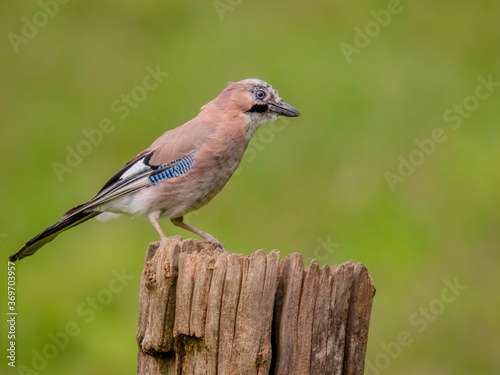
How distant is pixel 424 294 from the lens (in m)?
→ 12.6

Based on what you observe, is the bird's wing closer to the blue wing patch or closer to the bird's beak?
the blue wing patch

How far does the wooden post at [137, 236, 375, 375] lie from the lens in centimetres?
557

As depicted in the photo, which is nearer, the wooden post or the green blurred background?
the wooden post

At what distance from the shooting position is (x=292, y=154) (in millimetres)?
14375

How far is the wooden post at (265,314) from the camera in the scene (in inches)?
219

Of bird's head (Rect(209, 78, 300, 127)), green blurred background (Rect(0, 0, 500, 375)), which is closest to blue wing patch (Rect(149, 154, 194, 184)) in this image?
bird's head (Rect(209, 78, 300, 127))

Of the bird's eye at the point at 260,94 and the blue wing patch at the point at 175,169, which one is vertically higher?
the bird's eye at the point at 260,94

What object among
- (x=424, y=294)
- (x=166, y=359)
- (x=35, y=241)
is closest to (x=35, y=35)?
(x=424, y=294)

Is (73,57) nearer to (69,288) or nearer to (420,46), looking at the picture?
(69,288)

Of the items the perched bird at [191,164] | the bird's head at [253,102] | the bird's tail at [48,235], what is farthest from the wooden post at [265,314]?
the bird's head at [253,102]

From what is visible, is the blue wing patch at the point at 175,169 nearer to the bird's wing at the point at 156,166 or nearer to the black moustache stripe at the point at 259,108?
the bird's wing at the point at 156,166

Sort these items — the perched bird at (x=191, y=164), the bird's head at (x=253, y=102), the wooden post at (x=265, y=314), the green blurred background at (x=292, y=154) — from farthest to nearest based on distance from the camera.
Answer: the green blurred background at (x=292, y=154)
the bird's head at (x=253, y=102)
the perched bird at (x=191, y=164)
the wooden post at (x=265, y=314)

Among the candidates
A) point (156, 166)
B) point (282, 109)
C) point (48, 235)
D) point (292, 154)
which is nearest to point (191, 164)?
point (156, 166)

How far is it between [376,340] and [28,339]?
183 inches
